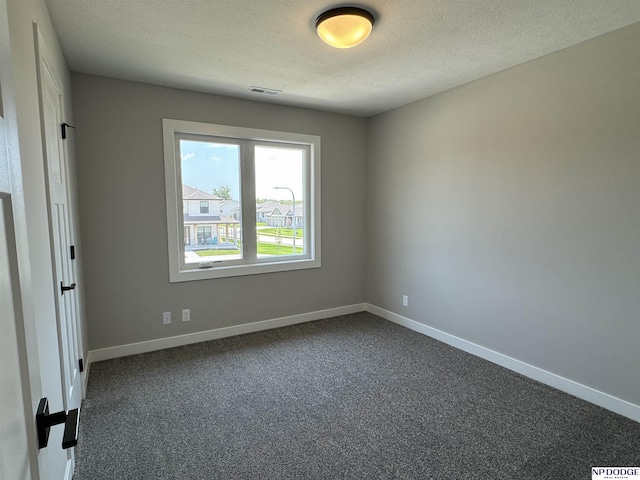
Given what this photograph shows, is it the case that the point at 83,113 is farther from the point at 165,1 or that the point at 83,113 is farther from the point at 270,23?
the point at 270,23

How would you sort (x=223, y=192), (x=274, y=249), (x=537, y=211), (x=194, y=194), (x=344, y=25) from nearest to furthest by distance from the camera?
(x=344, y=25) → (x=537, y=211) → (x=194, y=194) → (x=223, y=192) → (x=274, y=249)

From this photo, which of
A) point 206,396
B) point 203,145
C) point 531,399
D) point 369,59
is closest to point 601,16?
point 369,59

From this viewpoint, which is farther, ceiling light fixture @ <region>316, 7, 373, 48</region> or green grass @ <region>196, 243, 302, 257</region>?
green grass @ <region>196, 243, 302, 257</region>

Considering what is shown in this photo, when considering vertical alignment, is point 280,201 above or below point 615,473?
above

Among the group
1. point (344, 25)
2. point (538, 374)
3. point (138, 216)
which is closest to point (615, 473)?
point (538, 374)

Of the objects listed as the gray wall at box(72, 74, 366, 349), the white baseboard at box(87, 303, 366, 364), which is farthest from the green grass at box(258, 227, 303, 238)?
the white baseboard at box(87, 303, 366, 364)

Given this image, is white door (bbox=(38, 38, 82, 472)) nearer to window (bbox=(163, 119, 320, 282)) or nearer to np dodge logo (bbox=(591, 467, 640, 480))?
window (bbox=(163, 119, 320, 282))

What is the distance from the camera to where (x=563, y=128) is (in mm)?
2525

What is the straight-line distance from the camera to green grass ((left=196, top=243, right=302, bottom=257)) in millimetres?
3626

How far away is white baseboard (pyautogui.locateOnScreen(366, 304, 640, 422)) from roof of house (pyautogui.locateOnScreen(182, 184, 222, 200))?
8.58ft

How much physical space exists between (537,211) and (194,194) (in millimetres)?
3152

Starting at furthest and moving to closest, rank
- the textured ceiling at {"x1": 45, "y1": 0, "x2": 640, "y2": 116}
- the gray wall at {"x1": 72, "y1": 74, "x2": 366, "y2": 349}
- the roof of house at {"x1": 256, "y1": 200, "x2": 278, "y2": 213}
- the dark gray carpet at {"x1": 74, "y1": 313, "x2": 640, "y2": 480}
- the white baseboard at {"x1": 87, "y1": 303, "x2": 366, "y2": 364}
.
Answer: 1. the roof of house at {"x1": 256, "y1": 200, "x2": 278, "y2": 213}
2. the white baseboard at {"x1": 87, "y1": 303, "x2": 366, "y2": 364}
3. the gray wall at {"x1": 72, "y1": 74, "x2": 366, "y2": 349}
4. the textured ceiling at {"x1": 45, "y1": 0, "x2": 640, "y2": 116}
5. the dark gray carpet at {"x1": 74, "y1": 313, "x2": 640, "y2": 480}

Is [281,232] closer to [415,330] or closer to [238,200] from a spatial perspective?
[238,200]

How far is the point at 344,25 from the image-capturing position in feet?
6.60
